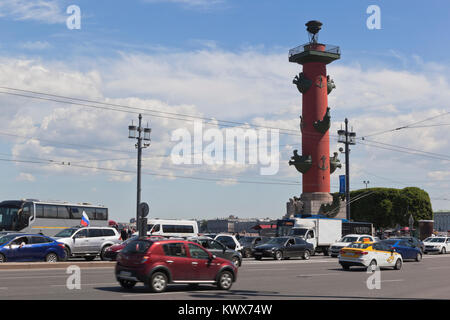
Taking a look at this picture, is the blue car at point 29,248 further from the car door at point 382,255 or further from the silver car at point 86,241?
the car door at point 382,255

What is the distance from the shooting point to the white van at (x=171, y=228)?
128ft

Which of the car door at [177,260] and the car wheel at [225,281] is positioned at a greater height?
the car door at [177,260]

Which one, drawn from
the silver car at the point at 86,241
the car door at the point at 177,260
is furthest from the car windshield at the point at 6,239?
the car door at the point at 177,260

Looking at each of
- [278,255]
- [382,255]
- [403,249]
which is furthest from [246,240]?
[382,255]

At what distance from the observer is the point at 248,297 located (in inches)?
583

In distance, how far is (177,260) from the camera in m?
15.6

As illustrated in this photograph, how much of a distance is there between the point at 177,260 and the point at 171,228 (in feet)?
81.0

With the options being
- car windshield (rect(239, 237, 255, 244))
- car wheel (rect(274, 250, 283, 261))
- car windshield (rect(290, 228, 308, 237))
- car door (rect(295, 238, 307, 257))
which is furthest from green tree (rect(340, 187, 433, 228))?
car wheel (rect(274, 250, 283, 261))

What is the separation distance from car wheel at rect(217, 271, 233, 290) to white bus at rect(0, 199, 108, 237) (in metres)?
26.7

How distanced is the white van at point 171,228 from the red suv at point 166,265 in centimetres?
2209

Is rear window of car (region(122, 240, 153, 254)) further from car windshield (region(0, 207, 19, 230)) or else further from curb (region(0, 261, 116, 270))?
car windshield (region(0, 207, 19, 230))

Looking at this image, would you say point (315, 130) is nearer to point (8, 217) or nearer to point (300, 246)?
point (300, 246)

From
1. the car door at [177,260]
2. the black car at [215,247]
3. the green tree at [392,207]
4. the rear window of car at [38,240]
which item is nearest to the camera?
the car door at [177,260]

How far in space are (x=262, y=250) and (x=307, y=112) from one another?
3194 cm
